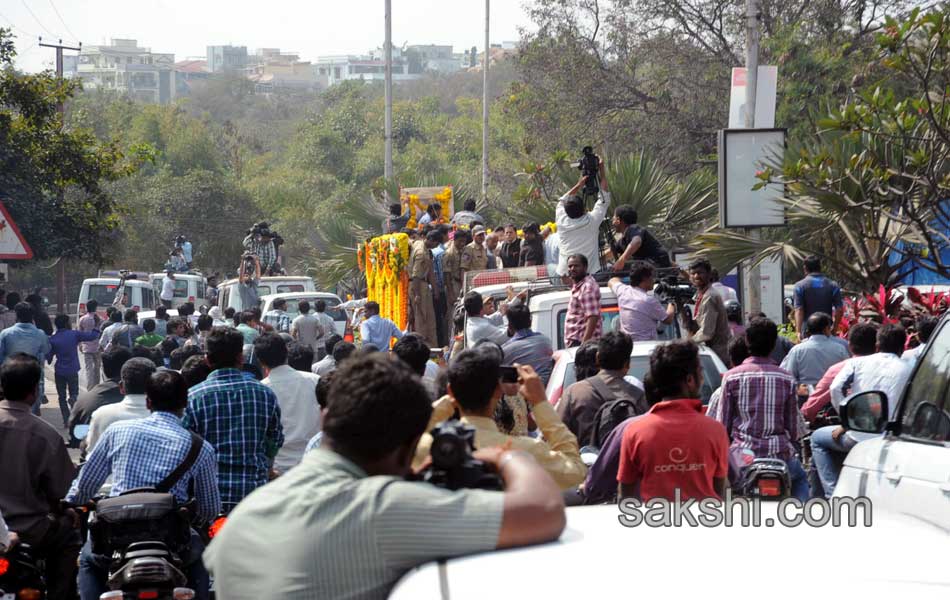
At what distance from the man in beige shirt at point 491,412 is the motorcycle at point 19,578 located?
261 centimetres

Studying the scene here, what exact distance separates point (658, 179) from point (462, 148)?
69060mm

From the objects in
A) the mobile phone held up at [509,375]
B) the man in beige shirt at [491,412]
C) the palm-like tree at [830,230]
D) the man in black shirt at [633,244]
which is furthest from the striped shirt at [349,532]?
the palm-like tree at [830,230]

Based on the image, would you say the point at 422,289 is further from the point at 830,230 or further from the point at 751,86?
the point at 830,230

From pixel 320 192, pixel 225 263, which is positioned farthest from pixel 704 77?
pixel 320 192

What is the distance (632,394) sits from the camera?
773cm

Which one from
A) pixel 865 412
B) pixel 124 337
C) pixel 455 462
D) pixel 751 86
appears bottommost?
pixel 124 337

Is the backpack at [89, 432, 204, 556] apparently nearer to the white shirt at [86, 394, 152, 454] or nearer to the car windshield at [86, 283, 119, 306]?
the white shirt at [86, 394, 152, 454]

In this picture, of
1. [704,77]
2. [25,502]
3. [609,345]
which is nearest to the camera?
[25,502]

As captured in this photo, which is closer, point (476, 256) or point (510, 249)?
point (476, 256)

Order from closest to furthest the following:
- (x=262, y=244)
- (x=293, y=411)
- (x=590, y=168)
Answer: (x=293, y=411) < (x=590, y=168) < (x=262, y=244)

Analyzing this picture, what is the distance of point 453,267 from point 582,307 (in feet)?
22.0

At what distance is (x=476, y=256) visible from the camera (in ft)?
57.7

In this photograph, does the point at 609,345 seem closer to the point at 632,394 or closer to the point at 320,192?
the point at 632,394

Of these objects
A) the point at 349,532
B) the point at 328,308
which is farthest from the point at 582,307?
the point at 328,308
